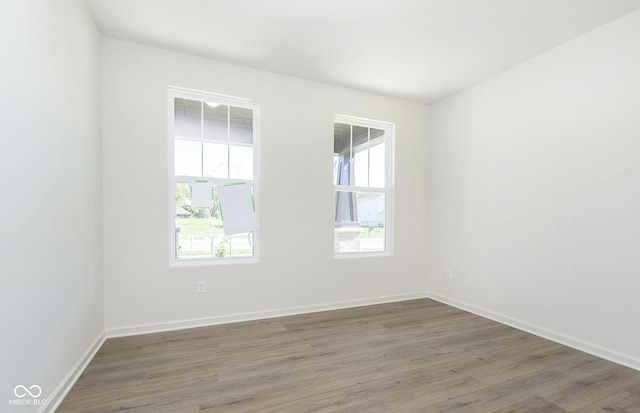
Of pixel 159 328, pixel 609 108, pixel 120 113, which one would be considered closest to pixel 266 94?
pixel 120 113

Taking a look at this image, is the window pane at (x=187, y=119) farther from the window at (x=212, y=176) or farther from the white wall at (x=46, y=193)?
the white wall at (x=46, y=193)

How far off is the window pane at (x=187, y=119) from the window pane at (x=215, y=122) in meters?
0.06

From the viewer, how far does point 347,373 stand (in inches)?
85.6

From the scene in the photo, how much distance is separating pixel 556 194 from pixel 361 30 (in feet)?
7.91

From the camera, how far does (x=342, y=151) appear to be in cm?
383

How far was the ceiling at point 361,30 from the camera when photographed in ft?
7.48

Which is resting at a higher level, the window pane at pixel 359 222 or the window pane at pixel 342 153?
the window pane at pixel 342 153

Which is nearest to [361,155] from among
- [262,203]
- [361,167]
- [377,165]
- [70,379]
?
[361,167]

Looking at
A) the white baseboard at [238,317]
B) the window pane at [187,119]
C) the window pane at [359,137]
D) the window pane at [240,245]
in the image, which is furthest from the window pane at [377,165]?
the window pane at [187,119]

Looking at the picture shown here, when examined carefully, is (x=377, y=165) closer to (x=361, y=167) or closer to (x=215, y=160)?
(x=361, y=167)

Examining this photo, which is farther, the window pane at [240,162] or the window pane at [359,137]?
the window pane at [359,137]

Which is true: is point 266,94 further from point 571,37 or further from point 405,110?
point 571,37

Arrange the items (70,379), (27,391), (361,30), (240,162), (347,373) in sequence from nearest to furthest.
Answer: (27,391), (70,379), (347,373), (361,30), (240,162)

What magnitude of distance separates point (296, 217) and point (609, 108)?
306 centimetres
